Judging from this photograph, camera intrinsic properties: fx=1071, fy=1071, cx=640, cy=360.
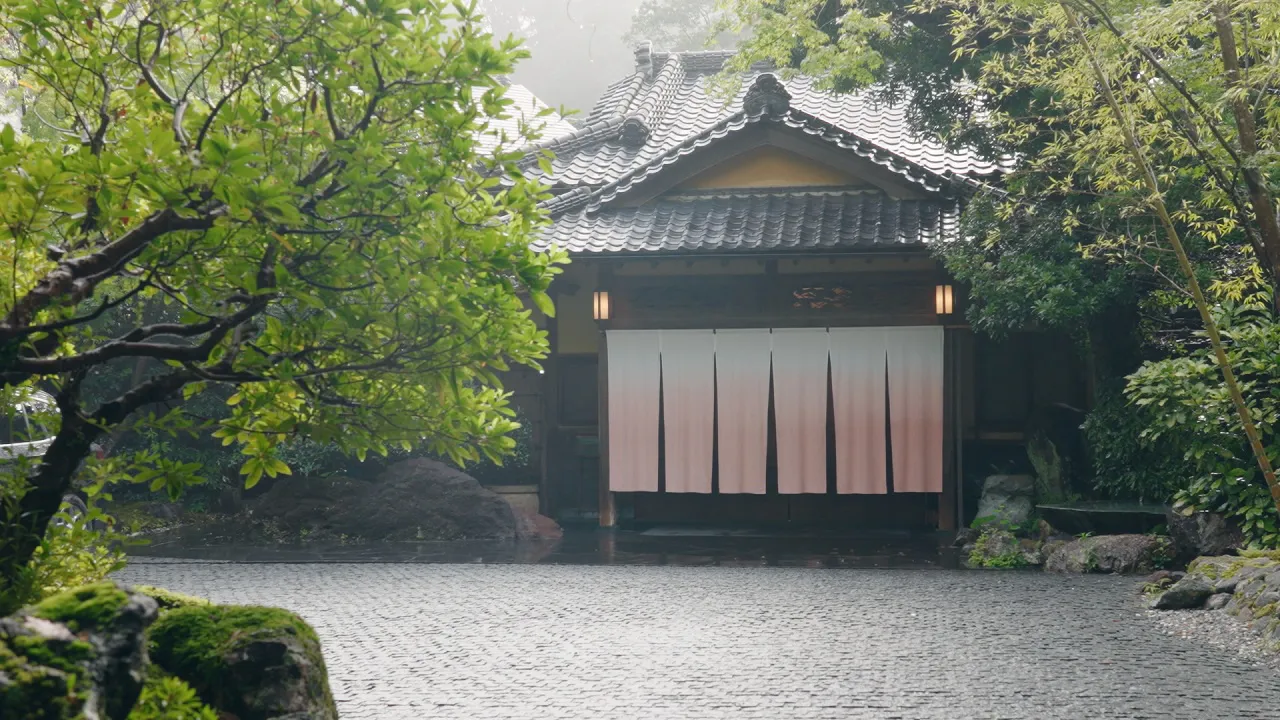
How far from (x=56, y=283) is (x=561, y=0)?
153 feet

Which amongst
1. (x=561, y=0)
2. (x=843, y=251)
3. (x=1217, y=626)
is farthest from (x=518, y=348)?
(x=561, y=0)

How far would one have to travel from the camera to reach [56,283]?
3.38 metres

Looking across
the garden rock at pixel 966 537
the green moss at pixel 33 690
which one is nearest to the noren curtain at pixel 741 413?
the garden rock at pixel 966 537

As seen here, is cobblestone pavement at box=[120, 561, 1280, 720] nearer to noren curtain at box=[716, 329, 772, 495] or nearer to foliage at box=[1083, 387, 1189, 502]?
foliage at box=[1083, 387, 1189, 502]

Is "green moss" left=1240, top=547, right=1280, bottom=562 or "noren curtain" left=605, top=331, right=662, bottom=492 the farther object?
"noren curtain" left=605, top=331, right=662, bottom=492

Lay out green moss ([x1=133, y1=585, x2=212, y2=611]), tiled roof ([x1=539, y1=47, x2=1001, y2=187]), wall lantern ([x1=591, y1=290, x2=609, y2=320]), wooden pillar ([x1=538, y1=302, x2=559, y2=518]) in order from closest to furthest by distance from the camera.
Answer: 1. green moss ([x1=133, y1=585, x2=212, y2=611])
2. wall lantern ([x1=591, y1=290, x2=609, y2=320])
3. wooden pillar ([x1=538, y1=302, x2=559, y2=518])
4. tiled roof ([x1=539, y1=47, x2=1001, y2=187])

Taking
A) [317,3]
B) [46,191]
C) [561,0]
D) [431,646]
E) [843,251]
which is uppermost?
[561,0]

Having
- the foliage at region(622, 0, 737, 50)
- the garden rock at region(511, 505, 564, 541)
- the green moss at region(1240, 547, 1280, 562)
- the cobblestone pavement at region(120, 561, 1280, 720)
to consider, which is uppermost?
the foliage at region(622, 0, 737, 50)

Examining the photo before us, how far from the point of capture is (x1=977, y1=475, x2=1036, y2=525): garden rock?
40.2 feet

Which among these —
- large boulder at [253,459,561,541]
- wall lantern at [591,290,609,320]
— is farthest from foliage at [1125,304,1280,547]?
large boulder at [253,459,561,541]

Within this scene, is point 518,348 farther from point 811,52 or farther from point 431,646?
point 811,52

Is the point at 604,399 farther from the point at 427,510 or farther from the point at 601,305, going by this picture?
the point at 427,510

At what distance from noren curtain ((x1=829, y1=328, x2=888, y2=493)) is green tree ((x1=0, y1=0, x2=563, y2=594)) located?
953cm

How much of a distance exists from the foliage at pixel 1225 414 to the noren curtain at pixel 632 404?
582cm
